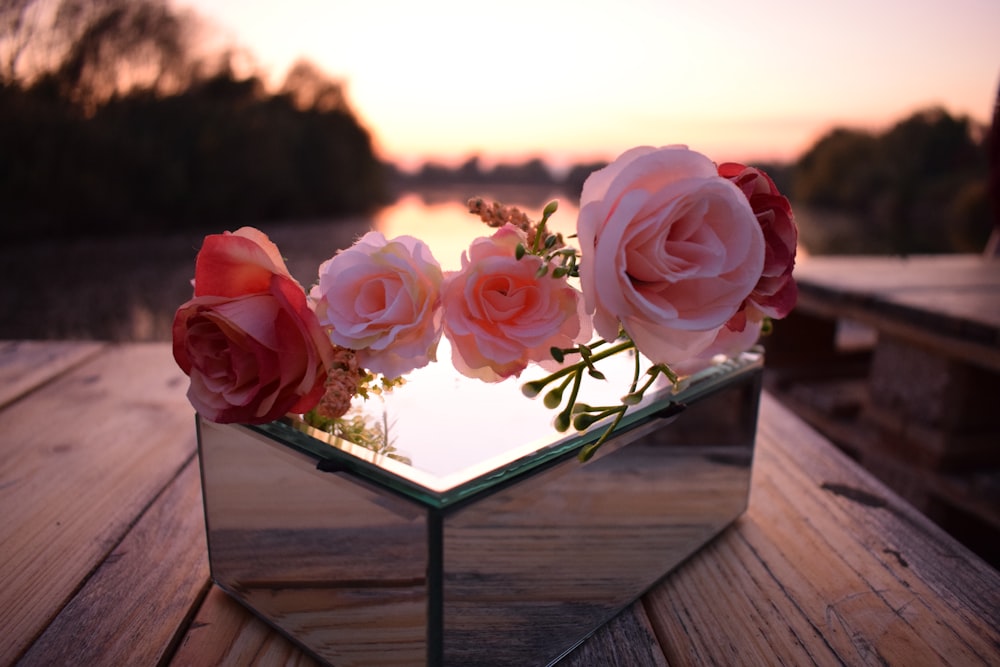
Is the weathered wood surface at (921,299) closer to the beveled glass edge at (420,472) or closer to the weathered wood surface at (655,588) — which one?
the weathered wood surface at (655,588)

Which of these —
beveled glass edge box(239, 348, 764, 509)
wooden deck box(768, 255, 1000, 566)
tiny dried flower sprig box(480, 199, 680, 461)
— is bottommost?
wooden deck box(768, 255, 1000, 566)

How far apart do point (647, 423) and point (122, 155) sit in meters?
4.90

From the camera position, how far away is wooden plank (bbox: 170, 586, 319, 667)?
48cm

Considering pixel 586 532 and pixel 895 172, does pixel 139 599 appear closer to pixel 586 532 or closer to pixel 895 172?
pixel 586 532

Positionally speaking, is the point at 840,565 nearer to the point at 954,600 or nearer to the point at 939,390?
the point at 954,600

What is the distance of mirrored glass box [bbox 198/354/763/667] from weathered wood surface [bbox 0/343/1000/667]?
38 millimetres

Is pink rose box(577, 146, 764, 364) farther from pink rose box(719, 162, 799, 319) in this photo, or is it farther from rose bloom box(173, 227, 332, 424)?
rose bloom box(173, 227, 332, 424)

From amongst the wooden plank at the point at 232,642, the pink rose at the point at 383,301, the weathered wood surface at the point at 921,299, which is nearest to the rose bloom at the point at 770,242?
the pink rose at the point at 383,301

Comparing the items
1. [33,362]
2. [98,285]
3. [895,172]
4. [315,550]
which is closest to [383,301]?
[315,550]

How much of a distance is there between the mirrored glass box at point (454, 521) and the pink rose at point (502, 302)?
0.24 ft

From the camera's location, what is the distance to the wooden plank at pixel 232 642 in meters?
0.48

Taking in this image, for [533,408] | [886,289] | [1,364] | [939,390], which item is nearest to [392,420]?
[533,408]

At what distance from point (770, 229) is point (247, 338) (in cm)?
39

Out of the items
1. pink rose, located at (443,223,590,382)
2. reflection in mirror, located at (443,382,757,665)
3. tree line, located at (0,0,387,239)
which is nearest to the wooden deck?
reflection in mirror, located at (443,382,757,665)
